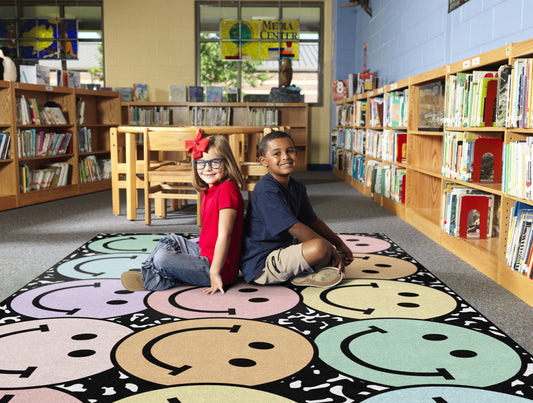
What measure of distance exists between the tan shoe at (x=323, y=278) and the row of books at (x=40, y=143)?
3.48 metres

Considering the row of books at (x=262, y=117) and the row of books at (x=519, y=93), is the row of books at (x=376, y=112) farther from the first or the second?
the row of books at (x=262, y=117)

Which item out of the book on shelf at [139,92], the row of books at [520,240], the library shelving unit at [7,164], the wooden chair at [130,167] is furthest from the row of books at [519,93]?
the book on shelf at [139,92]

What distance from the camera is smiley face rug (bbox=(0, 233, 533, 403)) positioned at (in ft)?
4.41

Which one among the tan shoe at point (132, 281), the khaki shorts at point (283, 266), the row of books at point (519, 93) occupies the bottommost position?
the tan shoe at point (132, 281)

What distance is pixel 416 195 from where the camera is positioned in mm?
3963

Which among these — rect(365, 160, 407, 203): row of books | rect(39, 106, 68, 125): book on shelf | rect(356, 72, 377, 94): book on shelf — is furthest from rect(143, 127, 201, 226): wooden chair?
rect(356, 72, 377, 94): book on shelf

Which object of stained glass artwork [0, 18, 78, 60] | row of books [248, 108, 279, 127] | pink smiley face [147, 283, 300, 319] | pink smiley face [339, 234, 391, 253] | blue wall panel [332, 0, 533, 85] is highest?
stained glass artwork [0, 18, 78, 60]

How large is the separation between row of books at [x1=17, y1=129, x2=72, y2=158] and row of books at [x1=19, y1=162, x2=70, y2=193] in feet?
0.44

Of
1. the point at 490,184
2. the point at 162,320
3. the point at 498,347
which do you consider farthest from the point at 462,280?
the point at 162,320

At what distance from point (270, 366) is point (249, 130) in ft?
9.57

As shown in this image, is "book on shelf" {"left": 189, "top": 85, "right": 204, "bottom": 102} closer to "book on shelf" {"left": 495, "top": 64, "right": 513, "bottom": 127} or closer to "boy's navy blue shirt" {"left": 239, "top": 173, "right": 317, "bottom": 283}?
"boy's navy blue shirt" {"left": 239, "top": 173, "right": 317, "bottom": 283}

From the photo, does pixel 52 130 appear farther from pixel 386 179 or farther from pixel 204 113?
pixel 386 179

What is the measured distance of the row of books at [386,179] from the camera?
4223mm

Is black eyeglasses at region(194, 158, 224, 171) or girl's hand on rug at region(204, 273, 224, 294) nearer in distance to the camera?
girl's hand on rug at region(204, 273, 224, 294)
